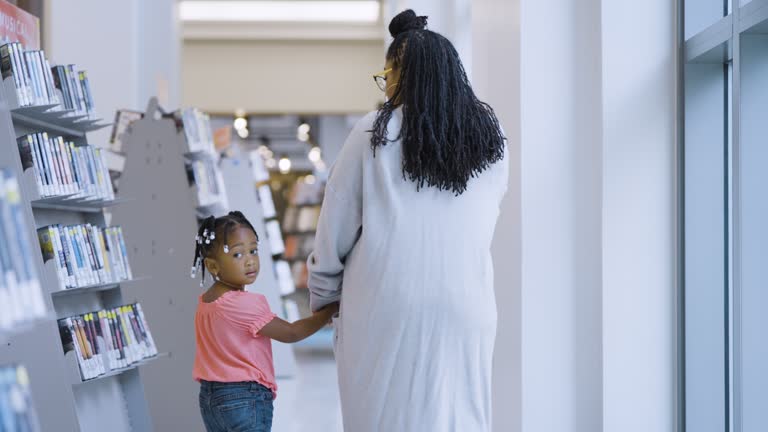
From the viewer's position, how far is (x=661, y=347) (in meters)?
3.26

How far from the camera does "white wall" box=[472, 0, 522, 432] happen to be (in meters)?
3.48

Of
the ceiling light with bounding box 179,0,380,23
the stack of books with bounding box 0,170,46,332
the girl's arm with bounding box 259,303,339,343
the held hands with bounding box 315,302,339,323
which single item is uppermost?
the ceiling light with bounding box 179,0,380,23

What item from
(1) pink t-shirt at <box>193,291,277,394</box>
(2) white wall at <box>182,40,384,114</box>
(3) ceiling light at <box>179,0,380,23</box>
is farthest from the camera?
(2) white wall at <box>182,40,384,114</box>

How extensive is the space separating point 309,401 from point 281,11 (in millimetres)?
7243

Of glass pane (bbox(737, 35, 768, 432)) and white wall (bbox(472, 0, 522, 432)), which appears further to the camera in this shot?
white wall (bbox(472, 0, 522, 432))

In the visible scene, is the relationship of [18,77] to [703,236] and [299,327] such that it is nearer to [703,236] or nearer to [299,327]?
[299,327]

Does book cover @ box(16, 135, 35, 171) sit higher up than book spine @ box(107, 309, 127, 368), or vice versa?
book cover @ box(16, 135, 35, 171)

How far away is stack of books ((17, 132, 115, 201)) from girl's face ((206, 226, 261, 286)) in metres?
0.73

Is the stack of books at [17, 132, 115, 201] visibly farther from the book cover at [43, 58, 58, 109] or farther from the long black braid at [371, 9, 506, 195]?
the long black braid at [371, 9, 506, 195]

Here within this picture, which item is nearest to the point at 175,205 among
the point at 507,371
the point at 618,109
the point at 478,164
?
the point at 507,371

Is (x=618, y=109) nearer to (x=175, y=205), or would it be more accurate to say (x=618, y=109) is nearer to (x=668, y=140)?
(x=668, y=140)

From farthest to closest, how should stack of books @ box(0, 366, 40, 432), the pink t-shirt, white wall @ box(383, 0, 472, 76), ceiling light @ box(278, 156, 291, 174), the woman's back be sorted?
ceiling light @ box(278, 156, 291, 174), white wall @ box(383, 0, 472, 76), the pink t-shirt, the woman's back, stack of books @ box(0, 366, 40, 432)

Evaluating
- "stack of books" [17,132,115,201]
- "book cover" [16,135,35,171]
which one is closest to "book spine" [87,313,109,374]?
"stack of books" [17,132,115,201]

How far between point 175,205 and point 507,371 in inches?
94.5
